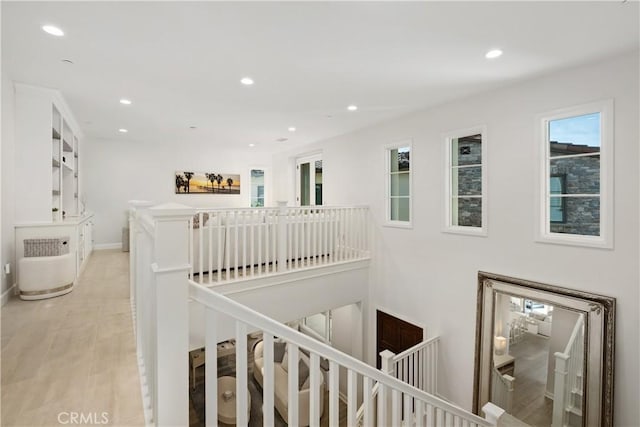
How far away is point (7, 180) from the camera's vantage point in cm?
333

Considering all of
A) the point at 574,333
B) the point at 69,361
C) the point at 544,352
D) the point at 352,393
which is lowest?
the point at 544,352

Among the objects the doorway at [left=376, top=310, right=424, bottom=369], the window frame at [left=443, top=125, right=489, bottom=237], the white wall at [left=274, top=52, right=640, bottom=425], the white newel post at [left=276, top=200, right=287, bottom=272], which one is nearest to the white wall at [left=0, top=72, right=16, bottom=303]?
the white newel post at [left=276, top=200, right=287, bottom=272]

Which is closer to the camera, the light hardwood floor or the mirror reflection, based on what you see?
the light hardwood floor

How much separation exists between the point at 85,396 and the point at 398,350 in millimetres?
4253

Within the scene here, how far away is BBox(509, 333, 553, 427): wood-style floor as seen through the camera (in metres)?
3.41

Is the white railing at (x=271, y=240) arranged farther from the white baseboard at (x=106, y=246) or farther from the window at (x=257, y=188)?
the window at (x=257, y=188)

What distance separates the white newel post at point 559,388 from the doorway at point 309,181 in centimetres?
481

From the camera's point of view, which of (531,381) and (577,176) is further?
(531,381)

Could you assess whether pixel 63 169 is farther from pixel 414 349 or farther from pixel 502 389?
pixel 502 389

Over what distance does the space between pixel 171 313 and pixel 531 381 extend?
4.24 meters

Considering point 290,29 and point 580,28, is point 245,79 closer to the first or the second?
point 290,29

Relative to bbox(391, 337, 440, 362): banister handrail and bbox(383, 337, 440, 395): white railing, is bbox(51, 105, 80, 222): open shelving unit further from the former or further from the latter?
bbox(383, 337, 440, 395): white railing

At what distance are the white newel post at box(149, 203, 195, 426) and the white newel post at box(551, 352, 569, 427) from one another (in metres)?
3.89

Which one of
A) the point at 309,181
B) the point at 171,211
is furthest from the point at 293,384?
the point at 309,181
